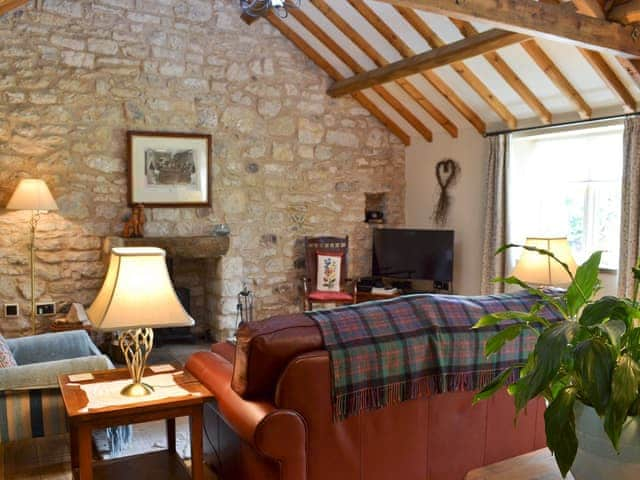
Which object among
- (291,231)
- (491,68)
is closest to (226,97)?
(291,231)

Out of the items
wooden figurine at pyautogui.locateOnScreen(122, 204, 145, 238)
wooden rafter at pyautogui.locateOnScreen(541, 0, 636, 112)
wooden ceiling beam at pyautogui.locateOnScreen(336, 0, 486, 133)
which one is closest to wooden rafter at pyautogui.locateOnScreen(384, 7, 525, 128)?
wooden ceiling beam at pyautogui.locateOnScreen(336, 0, 486, 133)

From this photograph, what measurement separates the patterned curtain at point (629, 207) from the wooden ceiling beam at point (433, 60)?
4.05ft

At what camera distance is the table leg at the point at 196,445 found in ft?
8.00

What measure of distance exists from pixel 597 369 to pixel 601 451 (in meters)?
0.23

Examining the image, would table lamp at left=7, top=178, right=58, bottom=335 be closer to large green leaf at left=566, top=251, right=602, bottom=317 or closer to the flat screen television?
the flat screen television

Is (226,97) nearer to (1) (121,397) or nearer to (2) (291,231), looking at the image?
(2) (291,231)

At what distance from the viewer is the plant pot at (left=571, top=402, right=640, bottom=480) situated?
1.34 m

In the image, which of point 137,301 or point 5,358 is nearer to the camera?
point 137,301

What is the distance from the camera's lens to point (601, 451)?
1382mm

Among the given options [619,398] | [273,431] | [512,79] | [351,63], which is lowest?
[273,431]

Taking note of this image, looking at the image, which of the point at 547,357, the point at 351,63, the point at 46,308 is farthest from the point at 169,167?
the point at 547,357

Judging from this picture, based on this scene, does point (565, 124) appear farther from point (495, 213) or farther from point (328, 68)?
point (328, 68)

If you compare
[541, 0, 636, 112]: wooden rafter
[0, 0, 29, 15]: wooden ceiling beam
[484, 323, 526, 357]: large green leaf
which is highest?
[0, 0, 29, 15]: wooden ceiling beam

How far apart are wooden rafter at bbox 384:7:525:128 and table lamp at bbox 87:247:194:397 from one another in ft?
12.2
